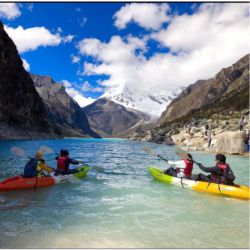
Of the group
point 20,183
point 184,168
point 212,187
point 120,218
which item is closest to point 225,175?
point 212,187

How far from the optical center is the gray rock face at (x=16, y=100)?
10862 cm

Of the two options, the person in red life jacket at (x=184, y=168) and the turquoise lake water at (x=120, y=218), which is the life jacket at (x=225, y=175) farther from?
the person in red life jacket at (x=184, y=168)

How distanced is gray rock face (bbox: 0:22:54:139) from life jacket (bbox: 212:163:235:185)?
294 feet

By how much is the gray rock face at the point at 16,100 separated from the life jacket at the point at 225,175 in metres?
89.6

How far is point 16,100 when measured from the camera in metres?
121

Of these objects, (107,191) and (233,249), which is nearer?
(233,249)

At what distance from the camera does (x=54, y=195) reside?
52.0 ft

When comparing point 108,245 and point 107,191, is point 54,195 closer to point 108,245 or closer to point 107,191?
point 107,191

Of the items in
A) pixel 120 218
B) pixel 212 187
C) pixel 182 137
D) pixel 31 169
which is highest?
pixel 182 137

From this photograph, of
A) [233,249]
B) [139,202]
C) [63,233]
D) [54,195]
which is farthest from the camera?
[54,195]

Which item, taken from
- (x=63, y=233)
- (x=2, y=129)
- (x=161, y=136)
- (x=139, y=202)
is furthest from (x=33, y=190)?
(x=161, y=136)

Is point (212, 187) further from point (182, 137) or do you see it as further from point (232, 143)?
point (182, 137)

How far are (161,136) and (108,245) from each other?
4023 inches

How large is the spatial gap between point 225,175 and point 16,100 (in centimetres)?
11532
